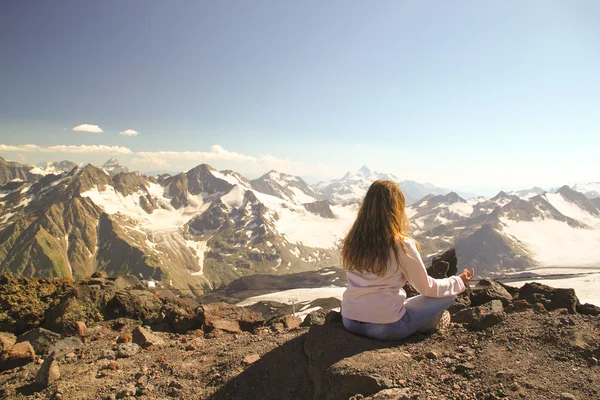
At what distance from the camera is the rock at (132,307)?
13492mm

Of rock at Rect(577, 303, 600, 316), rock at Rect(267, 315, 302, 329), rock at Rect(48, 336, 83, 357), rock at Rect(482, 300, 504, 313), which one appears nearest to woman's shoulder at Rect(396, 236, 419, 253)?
rock at Rect(482, 300, 504, 313)

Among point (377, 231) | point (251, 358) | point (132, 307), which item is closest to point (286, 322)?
point (251, 358)

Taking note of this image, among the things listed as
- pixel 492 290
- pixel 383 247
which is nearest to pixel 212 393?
pixel 383 247

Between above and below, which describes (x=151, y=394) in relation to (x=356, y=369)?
below

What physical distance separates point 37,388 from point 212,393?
12.4ft

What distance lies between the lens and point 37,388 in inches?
274

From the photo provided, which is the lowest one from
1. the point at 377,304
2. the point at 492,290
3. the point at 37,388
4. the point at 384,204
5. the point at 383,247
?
the point at 37,388

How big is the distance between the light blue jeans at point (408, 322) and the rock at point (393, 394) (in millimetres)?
1300

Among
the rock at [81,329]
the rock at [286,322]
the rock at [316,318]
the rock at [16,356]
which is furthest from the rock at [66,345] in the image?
the rock at [316,318]

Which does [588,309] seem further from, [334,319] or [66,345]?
[66,345]

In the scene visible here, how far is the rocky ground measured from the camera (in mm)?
5156

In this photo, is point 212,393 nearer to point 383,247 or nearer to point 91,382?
point 91,382

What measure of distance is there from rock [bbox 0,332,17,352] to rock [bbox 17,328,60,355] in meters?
0.31

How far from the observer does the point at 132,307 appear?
1388cm
